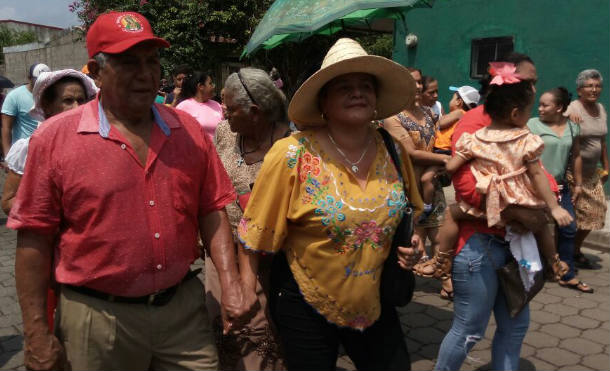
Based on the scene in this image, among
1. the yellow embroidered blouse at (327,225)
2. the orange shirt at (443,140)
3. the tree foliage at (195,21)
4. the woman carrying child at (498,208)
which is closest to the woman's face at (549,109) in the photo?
the orange shirt at (443,140)

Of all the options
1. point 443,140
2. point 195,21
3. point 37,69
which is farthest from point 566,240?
point 195,21

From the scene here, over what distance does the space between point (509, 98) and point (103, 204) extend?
2011mm

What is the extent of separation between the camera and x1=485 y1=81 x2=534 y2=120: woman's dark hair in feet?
9.16

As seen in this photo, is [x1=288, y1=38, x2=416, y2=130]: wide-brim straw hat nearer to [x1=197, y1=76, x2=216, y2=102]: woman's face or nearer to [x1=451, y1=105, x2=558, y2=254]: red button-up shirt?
[x1=451, y1=105, x2=558, y2=254]: red button-up shirt

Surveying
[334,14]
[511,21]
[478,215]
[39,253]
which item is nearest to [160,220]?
[39,253]


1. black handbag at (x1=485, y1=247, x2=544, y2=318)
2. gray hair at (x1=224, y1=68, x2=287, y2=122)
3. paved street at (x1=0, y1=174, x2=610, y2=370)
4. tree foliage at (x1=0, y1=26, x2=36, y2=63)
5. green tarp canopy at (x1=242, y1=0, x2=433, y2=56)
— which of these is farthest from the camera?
tree foliage at (x1=0, y1=26, x2=36, y2=63)

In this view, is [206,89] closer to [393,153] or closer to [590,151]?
[393,153]

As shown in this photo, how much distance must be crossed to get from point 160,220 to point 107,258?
235 mm

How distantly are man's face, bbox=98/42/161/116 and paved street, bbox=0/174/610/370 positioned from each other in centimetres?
248

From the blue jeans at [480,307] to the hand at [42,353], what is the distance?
196cm

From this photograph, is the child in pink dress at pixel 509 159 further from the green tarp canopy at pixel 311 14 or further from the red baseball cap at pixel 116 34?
the green tarp canopy at pixel 311 14

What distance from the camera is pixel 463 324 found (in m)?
2.93

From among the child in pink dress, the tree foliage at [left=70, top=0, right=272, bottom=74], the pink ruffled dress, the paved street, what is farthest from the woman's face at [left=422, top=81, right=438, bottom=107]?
the tree foliage at [left=70, top=0, right=272, bottom=74]

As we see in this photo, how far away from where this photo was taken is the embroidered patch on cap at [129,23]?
2.05 meters
